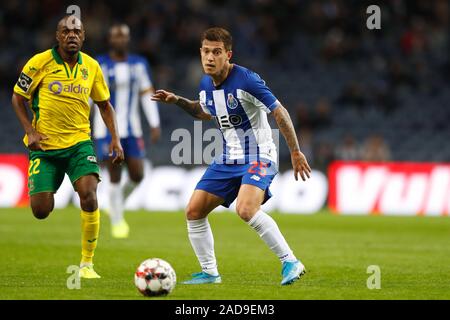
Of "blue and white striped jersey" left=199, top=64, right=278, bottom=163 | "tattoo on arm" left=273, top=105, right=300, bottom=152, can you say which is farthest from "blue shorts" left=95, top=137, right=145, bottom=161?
"tattoo on arm" left=273, top=105, right=300, bottom=152

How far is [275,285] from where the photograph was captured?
8.49m

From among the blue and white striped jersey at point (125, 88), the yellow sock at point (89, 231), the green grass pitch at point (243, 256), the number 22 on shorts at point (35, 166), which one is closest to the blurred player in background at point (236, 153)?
the green grass pitch at point (243, 256)

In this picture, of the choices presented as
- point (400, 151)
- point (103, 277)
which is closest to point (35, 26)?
point (400, 151)

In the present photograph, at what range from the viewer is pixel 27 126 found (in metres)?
8.73

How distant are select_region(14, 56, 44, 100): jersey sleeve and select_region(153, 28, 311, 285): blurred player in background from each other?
1166 millimetres

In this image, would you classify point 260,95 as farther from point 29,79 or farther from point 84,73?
point 29,79

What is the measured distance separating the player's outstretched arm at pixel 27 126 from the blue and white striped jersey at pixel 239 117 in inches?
60.8

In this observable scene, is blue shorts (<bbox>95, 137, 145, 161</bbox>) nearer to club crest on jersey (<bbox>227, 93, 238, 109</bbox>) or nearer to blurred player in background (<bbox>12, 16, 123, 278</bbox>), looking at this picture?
blurred player in background (<bbox>12, 16, 123, 278</bbox>)

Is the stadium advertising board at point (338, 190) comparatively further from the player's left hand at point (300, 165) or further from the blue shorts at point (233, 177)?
the player's left hand at point (300, 165)

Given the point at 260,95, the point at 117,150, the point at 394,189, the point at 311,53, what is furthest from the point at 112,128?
the point at 311,53

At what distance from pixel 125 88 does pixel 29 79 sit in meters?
5.14

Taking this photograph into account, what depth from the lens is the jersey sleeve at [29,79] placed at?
8.88 metres
